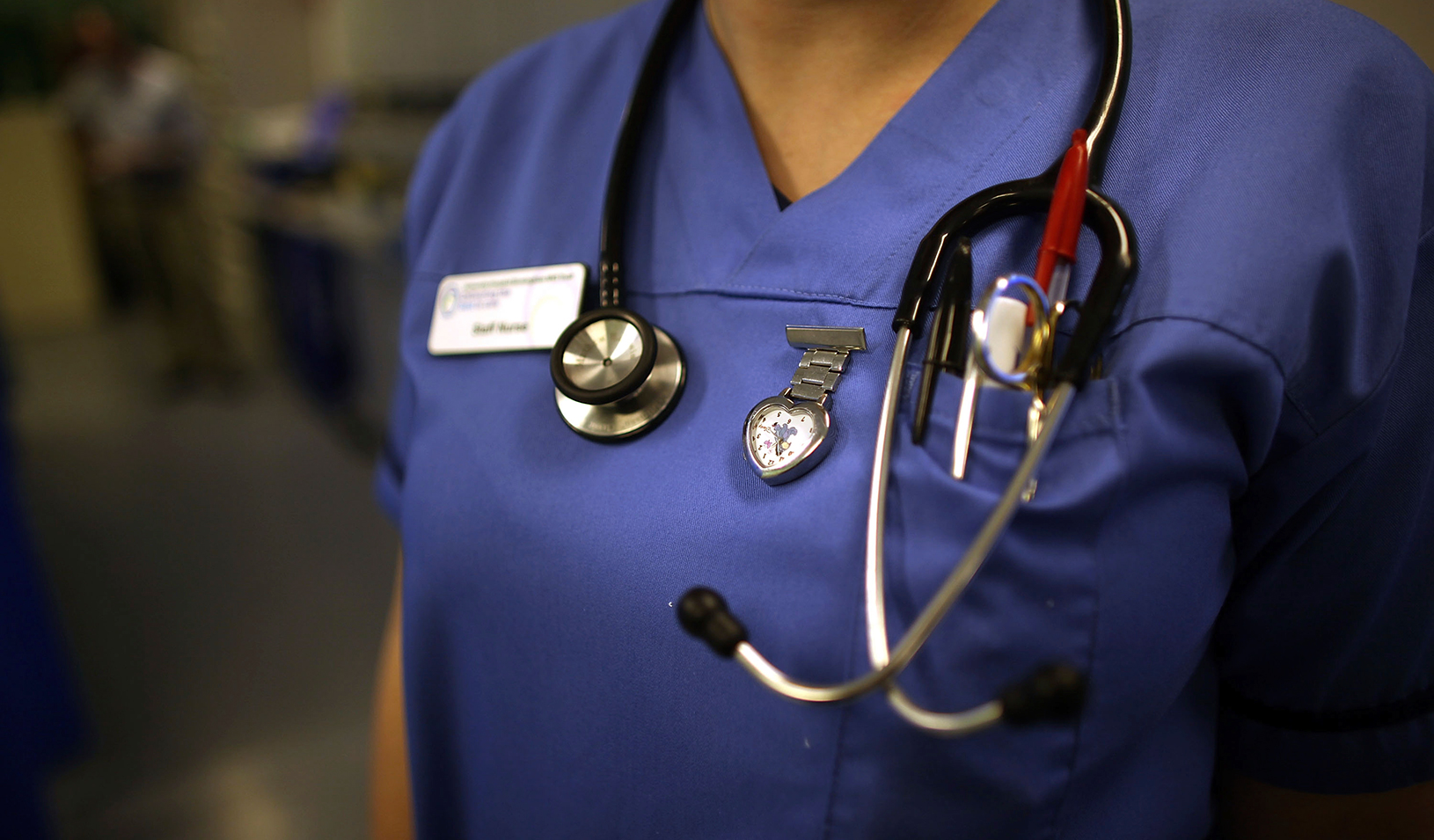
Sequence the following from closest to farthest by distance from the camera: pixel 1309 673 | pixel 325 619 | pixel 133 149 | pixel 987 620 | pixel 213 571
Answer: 1. pixel 987 620
2. pixel 1309 673
3. pixel 325 619
4. pixel 213 571
5. pixel 133 149

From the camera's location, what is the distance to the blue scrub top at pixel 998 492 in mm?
385

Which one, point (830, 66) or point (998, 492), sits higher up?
point (830, 66)

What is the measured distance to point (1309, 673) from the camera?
491mm

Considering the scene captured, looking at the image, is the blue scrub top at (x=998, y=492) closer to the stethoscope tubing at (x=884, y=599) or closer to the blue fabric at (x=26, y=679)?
the stethoscope tubing at (x=884, y=599)

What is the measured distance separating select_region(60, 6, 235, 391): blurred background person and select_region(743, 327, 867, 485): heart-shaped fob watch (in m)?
3.50

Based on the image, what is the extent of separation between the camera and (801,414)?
1.38ft

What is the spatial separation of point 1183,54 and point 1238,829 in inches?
20.5

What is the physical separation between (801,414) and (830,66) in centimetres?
24

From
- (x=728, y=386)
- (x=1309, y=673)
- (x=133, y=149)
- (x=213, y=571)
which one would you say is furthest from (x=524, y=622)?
(x=133, y=149)

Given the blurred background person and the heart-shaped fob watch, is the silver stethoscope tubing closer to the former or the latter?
the heart-shaped fob watch

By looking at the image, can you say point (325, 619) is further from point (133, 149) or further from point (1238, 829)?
point (133, 149)

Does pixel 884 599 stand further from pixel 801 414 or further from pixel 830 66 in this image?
pixel 830 66

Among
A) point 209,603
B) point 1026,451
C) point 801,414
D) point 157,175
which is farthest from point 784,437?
point 157,175

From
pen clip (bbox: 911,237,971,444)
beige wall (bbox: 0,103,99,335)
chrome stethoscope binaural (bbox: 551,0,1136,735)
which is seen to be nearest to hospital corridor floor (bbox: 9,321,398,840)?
chrome stethoscope binaural (bbox: 551,0,1136,735)
